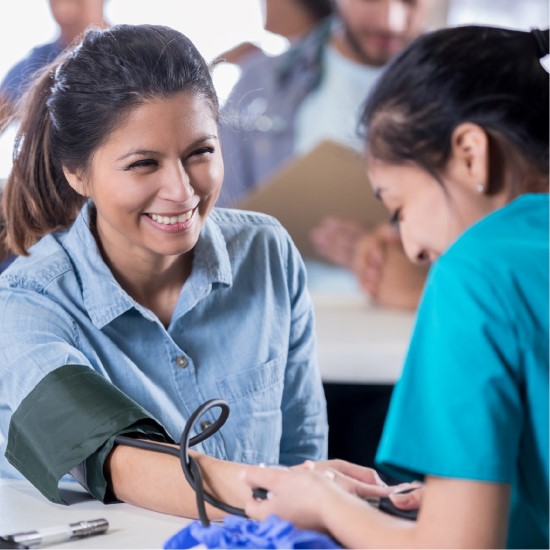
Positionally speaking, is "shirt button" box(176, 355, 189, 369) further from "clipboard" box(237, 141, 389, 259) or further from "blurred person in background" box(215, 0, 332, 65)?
"blurred person in background" box(215, 0, 332, 65)

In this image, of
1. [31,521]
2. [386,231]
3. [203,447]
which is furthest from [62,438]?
[386,231]

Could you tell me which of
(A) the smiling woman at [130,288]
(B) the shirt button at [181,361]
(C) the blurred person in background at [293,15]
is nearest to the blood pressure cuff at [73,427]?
(A) the smiling woman at [130,288]

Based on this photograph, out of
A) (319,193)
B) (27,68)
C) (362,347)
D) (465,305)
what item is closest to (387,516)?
(465,305)

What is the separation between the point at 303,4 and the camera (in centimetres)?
266

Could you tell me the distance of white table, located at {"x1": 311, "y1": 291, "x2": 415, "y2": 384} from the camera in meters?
1.74

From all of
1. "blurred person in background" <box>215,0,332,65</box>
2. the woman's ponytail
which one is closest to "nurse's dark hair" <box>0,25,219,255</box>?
the woman's ponytail

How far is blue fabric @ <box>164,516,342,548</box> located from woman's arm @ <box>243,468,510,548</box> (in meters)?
0.02

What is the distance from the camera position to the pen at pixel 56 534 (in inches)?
27.4

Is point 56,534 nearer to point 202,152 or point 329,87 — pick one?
point 202,152

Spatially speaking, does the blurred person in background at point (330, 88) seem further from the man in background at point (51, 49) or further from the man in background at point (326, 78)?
the man in background at point (51, 49)

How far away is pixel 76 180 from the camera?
36.2 inches

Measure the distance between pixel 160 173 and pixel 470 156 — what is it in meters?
0.30

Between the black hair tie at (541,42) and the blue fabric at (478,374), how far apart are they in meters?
0.19

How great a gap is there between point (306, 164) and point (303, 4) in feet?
1.57
